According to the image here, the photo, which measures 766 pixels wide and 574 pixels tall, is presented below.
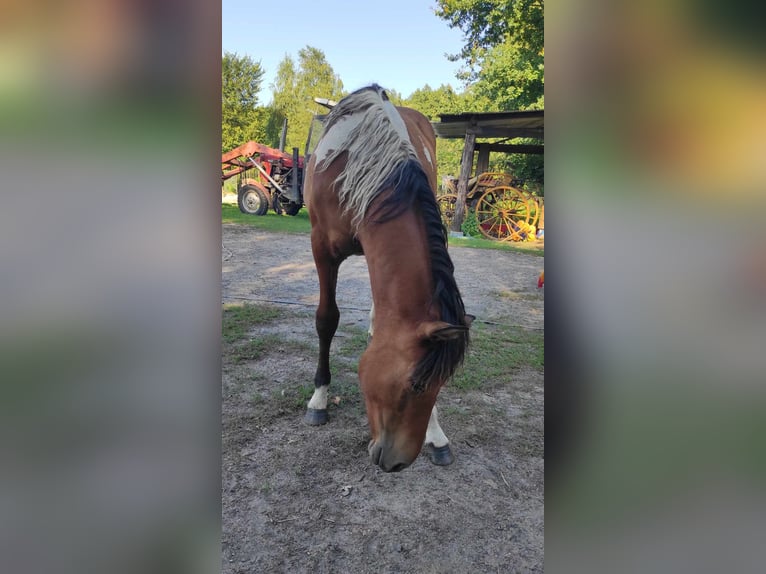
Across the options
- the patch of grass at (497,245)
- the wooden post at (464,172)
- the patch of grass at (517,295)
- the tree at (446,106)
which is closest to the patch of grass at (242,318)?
the patch of grass at (517,295)

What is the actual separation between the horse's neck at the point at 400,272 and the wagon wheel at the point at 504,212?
9.97 meters

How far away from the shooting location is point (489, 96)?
628 inches

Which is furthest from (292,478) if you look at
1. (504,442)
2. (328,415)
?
(504,442)

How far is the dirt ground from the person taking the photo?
1564 millimetres

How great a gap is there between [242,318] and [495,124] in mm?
8435

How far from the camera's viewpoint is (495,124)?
402 inches

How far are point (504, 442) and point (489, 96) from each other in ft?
52.9

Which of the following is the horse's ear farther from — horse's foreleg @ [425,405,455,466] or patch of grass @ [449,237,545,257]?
patch of grass @ [449,237,545,257]

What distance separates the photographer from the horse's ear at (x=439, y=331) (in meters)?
1.38

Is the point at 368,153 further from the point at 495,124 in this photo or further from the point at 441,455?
the point at 495,124

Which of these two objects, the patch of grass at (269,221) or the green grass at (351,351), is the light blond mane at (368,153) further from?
the patch of grass at (269,221)
